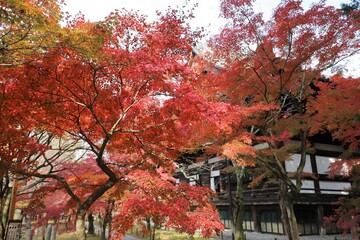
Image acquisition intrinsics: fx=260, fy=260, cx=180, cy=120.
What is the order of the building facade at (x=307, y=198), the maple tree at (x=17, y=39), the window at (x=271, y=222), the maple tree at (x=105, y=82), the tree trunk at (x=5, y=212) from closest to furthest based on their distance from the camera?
the maple tree at (x=17, y=39) → the maple tree at (x=105, y=82) → the tree trunk at (x=5, y=212) → the building facade at (x=307, y=198) → the window at (x=271, y=222)

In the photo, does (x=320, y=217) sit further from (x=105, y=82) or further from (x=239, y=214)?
(x=105, y=82)

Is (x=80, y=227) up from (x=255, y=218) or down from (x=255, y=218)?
up

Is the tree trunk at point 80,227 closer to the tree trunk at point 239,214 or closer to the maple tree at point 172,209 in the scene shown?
the maple tree at point 172,209

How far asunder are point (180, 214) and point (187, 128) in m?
3.93

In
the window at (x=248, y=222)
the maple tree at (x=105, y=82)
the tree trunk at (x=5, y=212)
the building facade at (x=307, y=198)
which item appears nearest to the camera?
the maple tree at (x=105, y=82)

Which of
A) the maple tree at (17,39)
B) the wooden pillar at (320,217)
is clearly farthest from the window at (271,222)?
the maple tree at (17,39)

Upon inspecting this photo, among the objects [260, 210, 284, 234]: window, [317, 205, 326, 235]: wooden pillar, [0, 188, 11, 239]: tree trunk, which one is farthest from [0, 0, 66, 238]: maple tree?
[317, 205, 326, 235]: wooden pillar

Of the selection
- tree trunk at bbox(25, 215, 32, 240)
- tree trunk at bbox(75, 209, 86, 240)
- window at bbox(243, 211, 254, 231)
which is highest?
tree trunk at bbox(75, 209, 86, 240)

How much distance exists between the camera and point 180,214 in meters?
7.90

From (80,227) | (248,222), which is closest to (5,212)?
(80,227)

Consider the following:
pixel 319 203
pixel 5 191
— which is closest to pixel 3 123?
pixel 5 191

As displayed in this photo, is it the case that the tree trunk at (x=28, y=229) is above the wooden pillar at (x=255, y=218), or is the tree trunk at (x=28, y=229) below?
below

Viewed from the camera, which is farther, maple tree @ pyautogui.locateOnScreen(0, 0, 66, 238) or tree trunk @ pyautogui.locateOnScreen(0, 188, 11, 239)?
tree trunk @ pyautogui.locateOnScreen(0, 188, 11, 239)

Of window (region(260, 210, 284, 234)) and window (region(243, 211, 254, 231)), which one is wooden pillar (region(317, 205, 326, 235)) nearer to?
window (region(260, 210, 284, 234))
